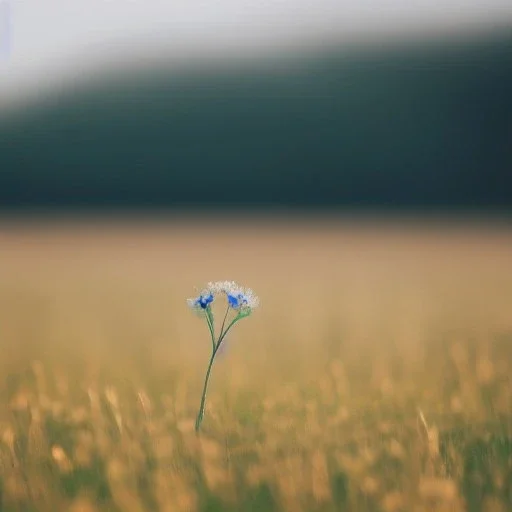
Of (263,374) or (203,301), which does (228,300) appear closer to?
(203,301)

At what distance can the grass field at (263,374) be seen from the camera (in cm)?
120

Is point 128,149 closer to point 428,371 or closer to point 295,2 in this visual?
point 295,2

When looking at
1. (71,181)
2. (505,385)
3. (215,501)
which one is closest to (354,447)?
(215,501)

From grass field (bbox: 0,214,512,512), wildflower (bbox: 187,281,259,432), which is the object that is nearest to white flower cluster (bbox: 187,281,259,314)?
wildflower (bbox: 187,281,259,432)

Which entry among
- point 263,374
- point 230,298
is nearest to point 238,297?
point 230,298

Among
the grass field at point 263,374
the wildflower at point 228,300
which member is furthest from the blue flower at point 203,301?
the grass field at point 263,374

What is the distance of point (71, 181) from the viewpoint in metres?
2.29

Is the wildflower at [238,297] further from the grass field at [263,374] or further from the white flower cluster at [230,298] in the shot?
the grass field at [263,374]

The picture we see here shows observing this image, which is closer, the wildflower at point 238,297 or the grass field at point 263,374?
the grass field at point 263,374

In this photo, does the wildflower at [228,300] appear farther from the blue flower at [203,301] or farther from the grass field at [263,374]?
the grass field at [263,374]

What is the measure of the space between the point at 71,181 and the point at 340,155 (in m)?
0.93

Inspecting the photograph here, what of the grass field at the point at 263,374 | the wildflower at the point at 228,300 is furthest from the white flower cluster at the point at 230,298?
the grass field at the point at 263,374

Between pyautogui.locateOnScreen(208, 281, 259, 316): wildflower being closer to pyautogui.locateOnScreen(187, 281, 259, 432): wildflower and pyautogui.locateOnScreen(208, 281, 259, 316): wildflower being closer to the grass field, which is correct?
pyautogui.locateOnScreen(187, 281, 259, 432): wildflower

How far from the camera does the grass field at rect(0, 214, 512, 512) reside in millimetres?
1203
